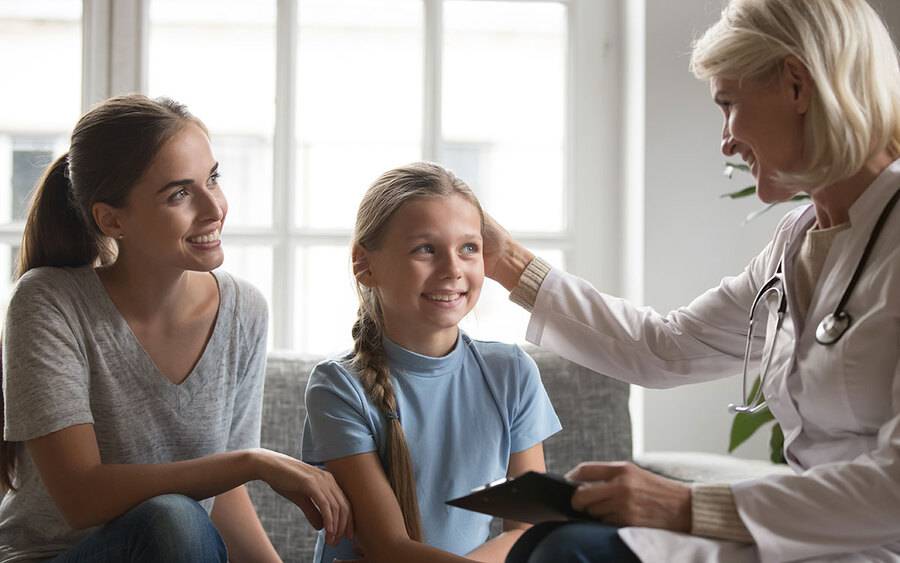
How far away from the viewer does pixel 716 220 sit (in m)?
2.71

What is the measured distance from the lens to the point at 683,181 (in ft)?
8.83

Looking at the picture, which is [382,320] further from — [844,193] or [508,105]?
[508,105]

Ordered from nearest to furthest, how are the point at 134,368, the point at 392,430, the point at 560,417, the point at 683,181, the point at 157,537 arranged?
the point at 157,537 < the point at 392,430 < the point at 134,368 < the point at 560,417 < the point at 683,181

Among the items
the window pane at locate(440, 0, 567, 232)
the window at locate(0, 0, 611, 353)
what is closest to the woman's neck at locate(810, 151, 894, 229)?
the window at locate(0, 0, 611, 353)

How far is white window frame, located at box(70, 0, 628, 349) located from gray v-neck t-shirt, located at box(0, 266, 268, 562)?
91 cm

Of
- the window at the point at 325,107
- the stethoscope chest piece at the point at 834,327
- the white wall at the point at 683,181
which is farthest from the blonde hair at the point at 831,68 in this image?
the window at the point at 325,107

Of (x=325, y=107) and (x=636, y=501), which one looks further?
(x=325, y=107)

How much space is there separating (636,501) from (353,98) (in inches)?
69.2

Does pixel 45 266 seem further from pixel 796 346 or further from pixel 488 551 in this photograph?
pixel 796 346

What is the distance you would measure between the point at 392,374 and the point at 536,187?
1282 millimetres

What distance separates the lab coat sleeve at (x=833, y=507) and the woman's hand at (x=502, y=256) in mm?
707

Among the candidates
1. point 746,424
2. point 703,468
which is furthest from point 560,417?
point 746,424

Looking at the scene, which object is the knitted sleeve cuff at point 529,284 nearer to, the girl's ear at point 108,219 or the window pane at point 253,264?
the girl's ear at point 108,219

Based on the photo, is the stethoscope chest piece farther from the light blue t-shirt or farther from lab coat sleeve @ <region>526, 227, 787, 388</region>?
the light blue t-shirt
